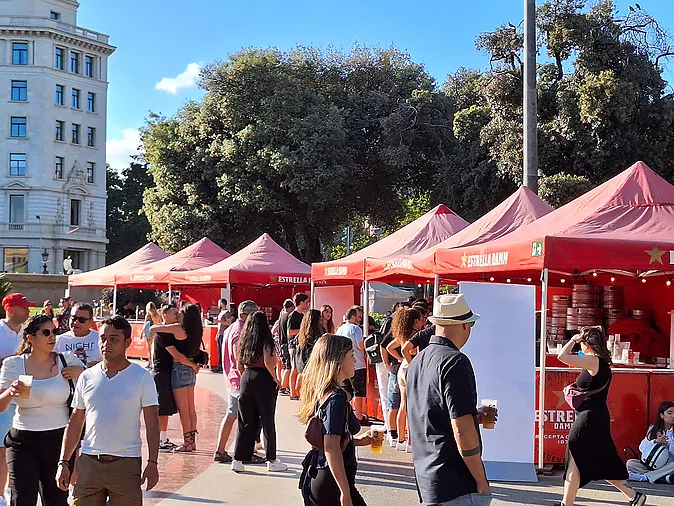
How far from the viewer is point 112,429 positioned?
514cm

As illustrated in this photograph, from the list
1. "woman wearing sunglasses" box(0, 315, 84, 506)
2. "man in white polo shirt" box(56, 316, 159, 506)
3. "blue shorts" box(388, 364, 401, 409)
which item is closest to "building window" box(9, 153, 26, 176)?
"blue shorts" box(388, 364, 401, 409)

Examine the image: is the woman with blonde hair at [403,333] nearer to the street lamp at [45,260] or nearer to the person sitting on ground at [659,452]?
the person sitting on ground at [659,452]

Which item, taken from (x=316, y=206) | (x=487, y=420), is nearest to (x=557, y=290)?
(x=487, y=420)

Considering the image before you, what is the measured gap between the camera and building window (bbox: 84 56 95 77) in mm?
73312

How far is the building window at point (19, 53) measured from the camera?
2746 inches

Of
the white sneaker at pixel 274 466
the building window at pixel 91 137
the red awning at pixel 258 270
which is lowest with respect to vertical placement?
the white sneaker at pixel 274 466

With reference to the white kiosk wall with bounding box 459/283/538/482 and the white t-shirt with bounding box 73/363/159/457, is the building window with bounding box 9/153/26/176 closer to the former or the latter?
the white kiosk wall with bounding box 459/283/538/482

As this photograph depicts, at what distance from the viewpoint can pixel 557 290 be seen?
16.8 metres

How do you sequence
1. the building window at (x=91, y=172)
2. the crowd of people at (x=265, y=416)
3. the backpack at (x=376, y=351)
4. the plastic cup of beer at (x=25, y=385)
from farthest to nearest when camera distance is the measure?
the building window at (x=91, y=172)
the backpack at (x=376, y=351)
the plastic cup of beer at (x=25, y=385)
the crowd of people at (x=265, y=416)

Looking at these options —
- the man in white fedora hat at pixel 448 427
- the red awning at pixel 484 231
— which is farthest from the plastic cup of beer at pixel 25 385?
the red awning at pixel 484 231

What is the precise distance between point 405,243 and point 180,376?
6.38m

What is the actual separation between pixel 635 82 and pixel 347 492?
21.5 m

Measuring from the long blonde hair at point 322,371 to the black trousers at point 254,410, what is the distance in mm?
3984

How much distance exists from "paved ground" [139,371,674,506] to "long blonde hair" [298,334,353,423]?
10.5 ft
